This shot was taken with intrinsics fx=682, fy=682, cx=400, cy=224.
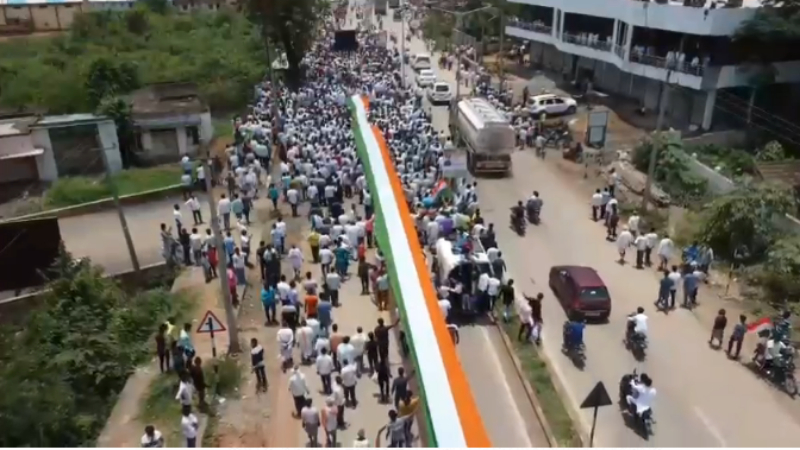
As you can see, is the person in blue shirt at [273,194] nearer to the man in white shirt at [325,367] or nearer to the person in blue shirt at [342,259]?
the person in blue shirt at [342,259]

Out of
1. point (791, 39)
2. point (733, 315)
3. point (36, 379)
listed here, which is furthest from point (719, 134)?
point (36, 379)

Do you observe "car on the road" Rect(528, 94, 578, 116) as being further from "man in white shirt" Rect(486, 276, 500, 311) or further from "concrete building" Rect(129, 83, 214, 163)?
"man in white shirt" Rect(486, 276, 500, 311)

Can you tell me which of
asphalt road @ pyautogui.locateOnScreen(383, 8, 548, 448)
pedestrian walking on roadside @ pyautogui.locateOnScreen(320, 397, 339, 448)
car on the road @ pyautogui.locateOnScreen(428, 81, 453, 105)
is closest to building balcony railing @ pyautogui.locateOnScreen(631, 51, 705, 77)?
car on the road @ pyautogui.locateOnScreen(428, 81, 453, 105)

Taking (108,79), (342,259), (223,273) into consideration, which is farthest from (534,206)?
(108,79)

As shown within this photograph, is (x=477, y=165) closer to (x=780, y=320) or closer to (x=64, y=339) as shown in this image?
(x=780, y=320)

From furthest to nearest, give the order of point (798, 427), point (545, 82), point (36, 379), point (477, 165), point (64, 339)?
point (545, 82) < point (477, 165) < point (64, 339) < point (36, 379) < point (798, 427)

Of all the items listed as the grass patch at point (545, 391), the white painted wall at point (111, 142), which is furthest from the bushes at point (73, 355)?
the white painted wall at point (111, 142)

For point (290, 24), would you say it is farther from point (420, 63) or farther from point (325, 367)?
point (325, 367)

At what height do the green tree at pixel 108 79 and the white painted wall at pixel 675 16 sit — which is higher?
the white painted wall at pixel 675 16
